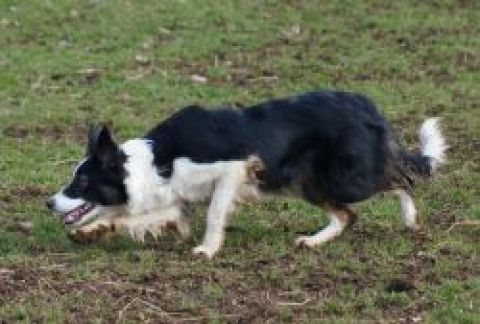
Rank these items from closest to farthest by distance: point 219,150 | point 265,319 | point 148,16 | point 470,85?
point 265,319 < point 219,150 < point 470,85 < point 148,16

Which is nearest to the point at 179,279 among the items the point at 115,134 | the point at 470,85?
the point at 115,134

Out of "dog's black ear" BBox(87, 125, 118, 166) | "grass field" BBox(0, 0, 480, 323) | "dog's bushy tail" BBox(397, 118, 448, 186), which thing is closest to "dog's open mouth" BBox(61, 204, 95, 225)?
"grass field" BBox(0, 0, 480, 323)

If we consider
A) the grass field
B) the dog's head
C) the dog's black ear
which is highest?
the dog's black ear

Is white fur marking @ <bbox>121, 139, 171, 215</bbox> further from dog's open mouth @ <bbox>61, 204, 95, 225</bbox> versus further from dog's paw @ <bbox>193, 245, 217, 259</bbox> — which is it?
dog's paw @ <bbox>193, 245, 217, 259</bbox>

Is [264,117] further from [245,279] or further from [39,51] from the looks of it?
[39,51]

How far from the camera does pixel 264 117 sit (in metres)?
7.21

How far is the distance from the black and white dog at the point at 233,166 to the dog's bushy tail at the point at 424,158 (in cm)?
2

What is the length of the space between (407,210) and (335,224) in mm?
486

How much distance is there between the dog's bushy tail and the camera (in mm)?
7555

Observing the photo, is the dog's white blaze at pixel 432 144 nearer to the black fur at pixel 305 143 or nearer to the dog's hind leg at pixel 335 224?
the black fur at pixel 305 143

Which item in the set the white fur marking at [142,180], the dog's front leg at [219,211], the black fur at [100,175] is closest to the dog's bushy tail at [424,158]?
the dog's front leg at [219,211]

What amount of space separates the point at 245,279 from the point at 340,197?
1.12 m

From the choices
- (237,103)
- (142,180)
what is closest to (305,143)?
(142,180)

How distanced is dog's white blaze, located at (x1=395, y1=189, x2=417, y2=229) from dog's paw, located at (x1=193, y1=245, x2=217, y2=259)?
4.30ft
